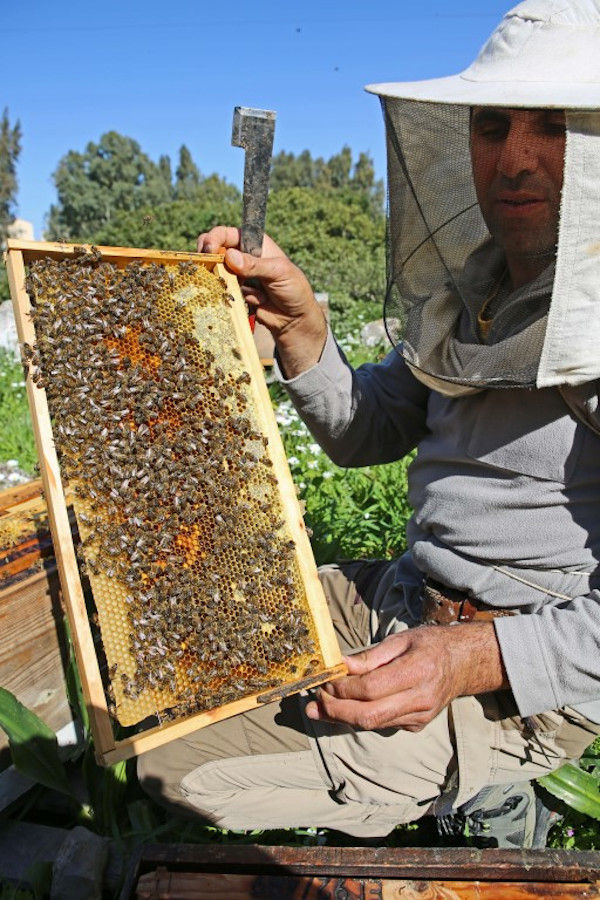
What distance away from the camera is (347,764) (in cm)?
254

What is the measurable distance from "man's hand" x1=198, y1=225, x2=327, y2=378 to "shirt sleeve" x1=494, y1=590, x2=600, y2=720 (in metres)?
1.37

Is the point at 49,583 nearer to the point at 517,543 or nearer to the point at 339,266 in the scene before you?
the point at 517,543

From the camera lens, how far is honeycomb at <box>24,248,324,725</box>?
2258 millimetres

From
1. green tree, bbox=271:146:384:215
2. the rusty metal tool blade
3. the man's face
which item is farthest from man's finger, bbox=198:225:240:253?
green tree, bbox=271:146:384:215

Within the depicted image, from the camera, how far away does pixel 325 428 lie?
3.09m

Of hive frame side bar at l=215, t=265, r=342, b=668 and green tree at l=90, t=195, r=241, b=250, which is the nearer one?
hive frame side bar at l=215, t=265, r=342, b=668

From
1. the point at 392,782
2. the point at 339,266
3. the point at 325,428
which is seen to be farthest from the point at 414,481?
the point at 339,266

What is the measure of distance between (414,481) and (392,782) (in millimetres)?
A: 1112

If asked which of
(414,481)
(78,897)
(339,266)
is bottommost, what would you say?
(78,897)

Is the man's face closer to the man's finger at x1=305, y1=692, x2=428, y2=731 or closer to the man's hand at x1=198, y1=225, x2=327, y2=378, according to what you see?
the man's hand at x1=198, y1=225, x2=327, y2=378

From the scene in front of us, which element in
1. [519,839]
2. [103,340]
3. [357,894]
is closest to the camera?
[357,894]

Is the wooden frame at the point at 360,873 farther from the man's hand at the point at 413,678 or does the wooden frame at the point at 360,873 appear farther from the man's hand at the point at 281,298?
the man's hand at the point at 281,298

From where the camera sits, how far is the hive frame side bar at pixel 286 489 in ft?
7.49

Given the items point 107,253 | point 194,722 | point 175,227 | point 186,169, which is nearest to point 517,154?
point 107,253
